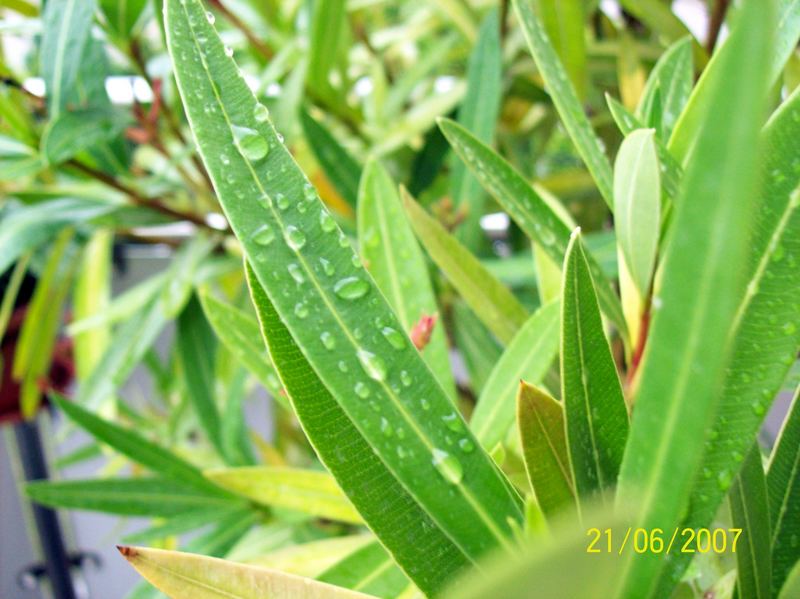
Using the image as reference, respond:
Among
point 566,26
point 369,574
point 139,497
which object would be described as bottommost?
point 139,497

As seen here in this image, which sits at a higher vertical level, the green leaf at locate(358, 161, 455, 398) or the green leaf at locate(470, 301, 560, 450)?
the green leaf at locate(358, 161, 455, 398)

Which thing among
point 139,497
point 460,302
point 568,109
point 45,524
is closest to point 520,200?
point 568,109

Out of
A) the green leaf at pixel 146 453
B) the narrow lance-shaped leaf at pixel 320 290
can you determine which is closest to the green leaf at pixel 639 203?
the narrow lance-shaped leaf at pixel 320 290

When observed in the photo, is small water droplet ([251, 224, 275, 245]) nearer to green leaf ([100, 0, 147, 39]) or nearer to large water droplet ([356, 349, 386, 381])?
large water droplet ([356, 349, 386, 381])

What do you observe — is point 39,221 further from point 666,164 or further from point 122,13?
point 666,164

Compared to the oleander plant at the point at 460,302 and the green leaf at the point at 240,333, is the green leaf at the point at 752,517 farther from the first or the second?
the green leaf at the point at 240,333

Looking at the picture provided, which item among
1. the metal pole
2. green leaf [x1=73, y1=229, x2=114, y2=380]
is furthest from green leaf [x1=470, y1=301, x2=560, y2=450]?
the metal pole

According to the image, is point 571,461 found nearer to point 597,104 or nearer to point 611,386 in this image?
point 611,386
